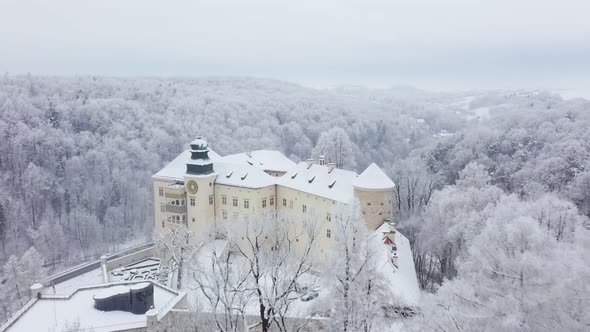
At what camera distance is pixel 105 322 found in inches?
902

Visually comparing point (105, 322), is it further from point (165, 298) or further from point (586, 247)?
point (586, 247)

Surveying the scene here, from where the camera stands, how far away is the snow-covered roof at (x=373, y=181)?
107 feet

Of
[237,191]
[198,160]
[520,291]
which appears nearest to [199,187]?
[198,160]

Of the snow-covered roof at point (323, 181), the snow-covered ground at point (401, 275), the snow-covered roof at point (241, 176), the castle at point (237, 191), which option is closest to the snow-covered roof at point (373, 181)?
the castle at point (237, 191)

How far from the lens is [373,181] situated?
107 ft

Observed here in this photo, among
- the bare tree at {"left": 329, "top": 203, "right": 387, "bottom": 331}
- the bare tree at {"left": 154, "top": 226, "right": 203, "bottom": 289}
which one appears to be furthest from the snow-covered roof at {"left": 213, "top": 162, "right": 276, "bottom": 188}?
the bare tree at {"left": 329, "top": 203, "right": 387, "bottom": 331}

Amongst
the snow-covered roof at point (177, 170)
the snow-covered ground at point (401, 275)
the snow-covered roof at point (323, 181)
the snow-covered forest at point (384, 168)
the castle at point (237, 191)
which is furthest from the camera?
the snow-covered roof at point (177, 170)

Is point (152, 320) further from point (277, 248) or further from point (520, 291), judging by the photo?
point (520, 291)

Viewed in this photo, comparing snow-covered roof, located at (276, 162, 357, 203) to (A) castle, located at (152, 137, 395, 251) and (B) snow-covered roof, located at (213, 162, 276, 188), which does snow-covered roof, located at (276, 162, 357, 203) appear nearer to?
(A) castle, located at (152, 137, 395, 251)

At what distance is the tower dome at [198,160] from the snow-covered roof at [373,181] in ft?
44.4

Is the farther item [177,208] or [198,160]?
[177,208]

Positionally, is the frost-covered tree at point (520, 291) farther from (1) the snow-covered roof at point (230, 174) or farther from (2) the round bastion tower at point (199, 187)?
(2) the round bastion tower at point (199, 187)

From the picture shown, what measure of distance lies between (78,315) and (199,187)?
17.8 metres

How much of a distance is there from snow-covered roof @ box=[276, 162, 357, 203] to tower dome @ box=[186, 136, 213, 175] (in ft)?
20.4
